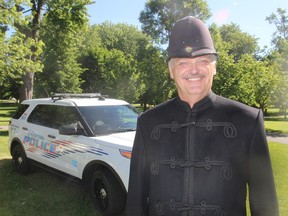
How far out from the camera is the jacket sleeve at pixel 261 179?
177 centimetres

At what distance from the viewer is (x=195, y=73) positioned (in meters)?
1.90

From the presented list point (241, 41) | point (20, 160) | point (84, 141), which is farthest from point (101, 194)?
point (241, 41)

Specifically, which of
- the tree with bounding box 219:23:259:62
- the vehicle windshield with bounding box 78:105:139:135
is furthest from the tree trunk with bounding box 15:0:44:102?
the tree with bounding box 219:23:259:62

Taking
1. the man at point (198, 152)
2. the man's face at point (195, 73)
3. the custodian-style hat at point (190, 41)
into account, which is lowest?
the man at point (198, 152)

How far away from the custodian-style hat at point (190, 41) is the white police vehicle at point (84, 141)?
3113 mm

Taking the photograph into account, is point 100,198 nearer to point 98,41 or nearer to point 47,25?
point 47,25

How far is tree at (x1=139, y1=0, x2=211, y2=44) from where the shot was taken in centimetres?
2725

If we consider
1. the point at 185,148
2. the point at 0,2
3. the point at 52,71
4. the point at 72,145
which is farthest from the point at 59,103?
the point at 52,71

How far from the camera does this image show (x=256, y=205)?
1.80m

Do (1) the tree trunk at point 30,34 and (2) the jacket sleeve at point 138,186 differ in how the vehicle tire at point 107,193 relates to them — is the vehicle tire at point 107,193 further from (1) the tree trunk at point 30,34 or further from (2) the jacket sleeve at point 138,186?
(1) the tree trunk at point 30,34

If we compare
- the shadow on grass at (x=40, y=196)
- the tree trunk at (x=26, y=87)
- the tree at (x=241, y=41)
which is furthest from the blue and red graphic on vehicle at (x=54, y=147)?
the tree at (x=241, y=41)

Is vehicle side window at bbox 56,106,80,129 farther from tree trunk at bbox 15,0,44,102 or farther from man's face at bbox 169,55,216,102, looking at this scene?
tree trunk at bbox 15,0,44,102

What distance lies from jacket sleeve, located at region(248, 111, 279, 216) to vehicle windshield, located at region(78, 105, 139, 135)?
4.18 meters

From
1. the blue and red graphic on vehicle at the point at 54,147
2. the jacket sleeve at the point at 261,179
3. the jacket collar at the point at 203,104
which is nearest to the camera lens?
the jacket sleeve at the point at 261,179
